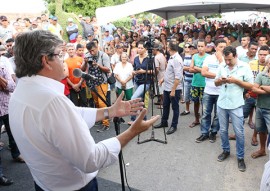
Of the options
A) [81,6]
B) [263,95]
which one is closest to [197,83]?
[263,95]

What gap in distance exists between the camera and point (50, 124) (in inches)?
51.8

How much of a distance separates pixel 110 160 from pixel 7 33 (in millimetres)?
7751

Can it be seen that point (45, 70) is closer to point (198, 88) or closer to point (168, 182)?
point (168, 182)

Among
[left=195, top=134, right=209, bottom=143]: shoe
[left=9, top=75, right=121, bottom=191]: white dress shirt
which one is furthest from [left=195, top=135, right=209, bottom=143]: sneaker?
[left=9, top=75, right=121, bottom=191]: white dress shirt

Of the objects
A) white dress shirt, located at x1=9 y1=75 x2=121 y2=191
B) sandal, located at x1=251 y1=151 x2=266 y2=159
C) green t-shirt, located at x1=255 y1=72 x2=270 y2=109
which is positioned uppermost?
white dress shirt, located at x1=9 y1=75 x2=121 y2=191

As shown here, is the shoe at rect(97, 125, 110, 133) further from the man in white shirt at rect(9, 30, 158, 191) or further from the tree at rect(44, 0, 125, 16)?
the tree at rect(44, 0, 125, 16)

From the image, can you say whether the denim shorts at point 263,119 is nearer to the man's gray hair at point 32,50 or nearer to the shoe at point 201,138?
the shoe at point 201,138

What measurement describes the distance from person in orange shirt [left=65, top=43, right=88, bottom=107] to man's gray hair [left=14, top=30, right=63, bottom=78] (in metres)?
3.91

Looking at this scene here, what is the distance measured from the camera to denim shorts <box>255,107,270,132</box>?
12.6 ft

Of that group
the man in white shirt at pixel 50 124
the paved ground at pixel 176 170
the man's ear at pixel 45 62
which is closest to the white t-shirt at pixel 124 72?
the paved ground at pixel 176 170

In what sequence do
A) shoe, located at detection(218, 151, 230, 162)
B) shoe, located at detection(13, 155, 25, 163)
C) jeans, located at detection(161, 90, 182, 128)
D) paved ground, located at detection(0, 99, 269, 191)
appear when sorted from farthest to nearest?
jeans, located at detection(161, 90, 182, 128)
shoe, located at detection(13, 155, 25, 163)
shoe, located at detection(218, 151, 230, 162)
paved ground, located at detection(0, 99, 269, 191)

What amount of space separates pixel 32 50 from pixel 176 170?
10.3 ft

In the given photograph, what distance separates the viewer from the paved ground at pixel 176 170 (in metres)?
3.62

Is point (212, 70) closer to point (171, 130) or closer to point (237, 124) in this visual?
point (237, 124)
